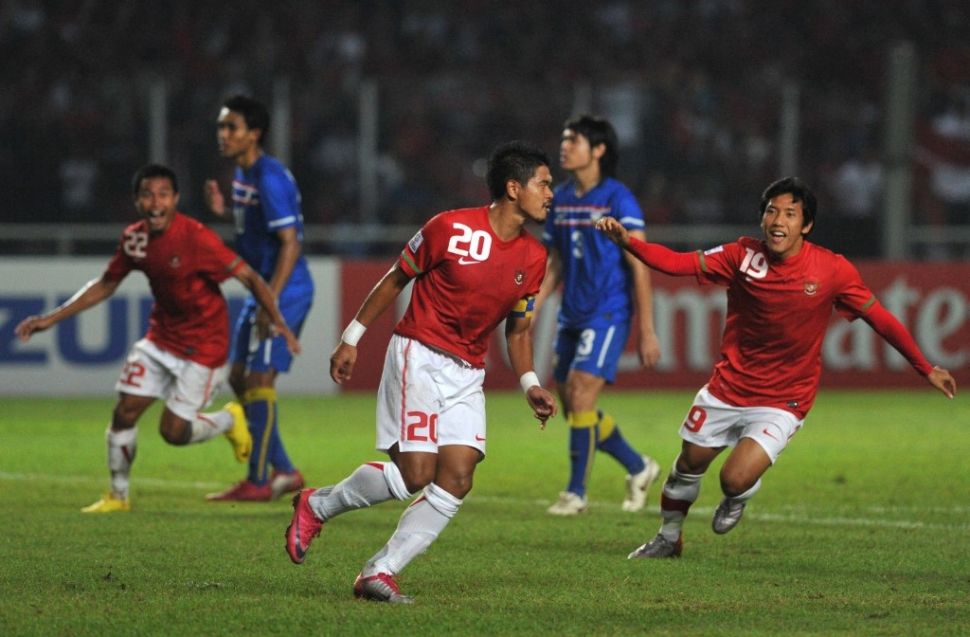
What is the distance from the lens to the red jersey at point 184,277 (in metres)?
9.16

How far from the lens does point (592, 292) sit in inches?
374

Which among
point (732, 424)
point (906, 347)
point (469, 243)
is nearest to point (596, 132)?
point (732, 424)

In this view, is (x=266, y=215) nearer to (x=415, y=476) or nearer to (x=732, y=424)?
(x=732, y=424)

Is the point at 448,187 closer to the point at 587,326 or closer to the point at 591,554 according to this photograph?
the point at 587,326

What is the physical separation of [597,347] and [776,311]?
222cm

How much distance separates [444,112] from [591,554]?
12.6 m

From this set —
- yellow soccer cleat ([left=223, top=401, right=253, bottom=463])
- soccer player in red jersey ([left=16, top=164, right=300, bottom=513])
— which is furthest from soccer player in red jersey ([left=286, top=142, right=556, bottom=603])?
yellow soccer cleat ([left=223, top=401, right=253, bottom=463])

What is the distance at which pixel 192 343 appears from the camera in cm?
935

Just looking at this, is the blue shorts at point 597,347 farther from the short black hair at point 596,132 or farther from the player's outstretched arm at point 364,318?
the player's outstretched arm at point 364,318

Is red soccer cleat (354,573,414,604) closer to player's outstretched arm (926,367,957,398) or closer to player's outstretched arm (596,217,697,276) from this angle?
player's outstretched arm (596,217,697,276)

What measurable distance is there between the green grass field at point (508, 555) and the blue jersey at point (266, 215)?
140 centimetres

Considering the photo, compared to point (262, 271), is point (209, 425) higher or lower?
lower

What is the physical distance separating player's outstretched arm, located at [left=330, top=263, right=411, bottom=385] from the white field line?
3.21 meters

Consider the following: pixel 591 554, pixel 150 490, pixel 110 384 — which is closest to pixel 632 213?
pixel 591 554
